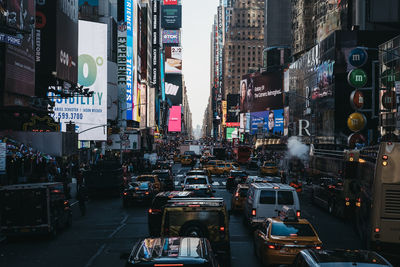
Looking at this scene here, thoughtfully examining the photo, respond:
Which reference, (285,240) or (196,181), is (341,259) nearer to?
(285,240)

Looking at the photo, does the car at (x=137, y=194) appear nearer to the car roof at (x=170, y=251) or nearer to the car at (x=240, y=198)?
the car at (x=240, y=198)

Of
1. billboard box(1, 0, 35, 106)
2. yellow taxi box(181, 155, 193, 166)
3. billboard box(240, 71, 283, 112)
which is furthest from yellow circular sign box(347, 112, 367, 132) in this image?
billboard box(240, 71, 283, 112)

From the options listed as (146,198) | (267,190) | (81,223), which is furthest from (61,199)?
(146,198)

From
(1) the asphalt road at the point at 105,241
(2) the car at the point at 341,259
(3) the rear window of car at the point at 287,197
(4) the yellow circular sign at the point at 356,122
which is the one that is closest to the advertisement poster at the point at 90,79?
(4) the yellow circular sign at the point at 356,122

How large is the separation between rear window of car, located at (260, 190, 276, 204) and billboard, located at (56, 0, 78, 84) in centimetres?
Result: 3869

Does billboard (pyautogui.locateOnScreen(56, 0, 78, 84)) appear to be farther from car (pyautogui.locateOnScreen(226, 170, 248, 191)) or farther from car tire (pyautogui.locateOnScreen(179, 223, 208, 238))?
car tire (pyautogui.locateOnScreen(179, 223, 208, 238))

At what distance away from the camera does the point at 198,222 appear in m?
13.1

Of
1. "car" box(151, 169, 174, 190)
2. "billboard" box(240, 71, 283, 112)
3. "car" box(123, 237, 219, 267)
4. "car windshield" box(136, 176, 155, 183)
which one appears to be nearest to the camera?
"car" box(123, 237, 219, 267)

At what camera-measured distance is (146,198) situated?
3148cm

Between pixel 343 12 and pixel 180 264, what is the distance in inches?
3242

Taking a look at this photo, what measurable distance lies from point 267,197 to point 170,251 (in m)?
12.4

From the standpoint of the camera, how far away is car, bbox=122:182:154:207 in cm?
3125

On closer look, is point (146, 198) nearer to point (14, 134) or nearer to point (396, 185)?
point (14, 134)

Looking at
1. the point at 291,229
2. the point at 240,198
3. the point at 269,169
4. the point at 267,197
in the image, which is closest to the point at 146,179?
the point at 240,198
